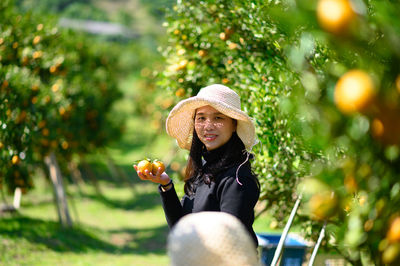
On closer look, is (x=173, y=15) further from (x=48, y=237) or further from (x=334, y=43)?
(x=48, y=237)

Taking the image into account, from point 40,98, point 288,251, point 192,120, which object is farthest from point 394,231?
point 40,98

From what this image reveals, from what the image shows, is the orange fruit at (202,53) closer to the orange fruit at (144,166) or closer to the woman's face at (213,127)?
the woman's face at (213,127)

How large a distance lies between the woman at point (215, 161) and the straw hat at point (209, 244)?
573 millimetres

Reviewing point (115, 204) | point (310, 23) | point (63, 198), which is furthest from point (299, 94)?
point (115, 204)

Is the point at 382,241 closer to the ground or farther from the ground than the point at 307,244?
farther from the ground

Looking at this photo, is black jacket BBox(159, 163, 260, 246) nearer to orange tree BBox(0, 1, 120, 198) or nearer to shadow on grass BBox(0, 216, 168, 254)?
orange tree BBox(0, 1, 120, 198)

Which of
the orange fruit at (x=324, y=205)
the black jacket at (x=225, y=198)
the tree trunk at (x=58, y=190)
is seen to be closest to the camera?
the orange fruit at (x=324, y=205)

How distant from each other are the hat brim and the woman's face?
1.6 inches

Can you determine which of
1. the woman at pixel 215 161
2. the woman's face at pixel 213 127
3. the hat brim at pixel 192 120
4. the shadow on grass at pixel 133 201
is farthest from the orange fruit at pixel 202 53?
the shadow on grass at pixel 133 201

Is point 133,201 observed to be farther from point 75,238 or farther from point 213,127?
point 213,127

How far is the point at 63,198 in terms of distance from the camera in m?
9.43

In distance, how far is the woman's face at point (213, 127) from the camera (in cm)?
225

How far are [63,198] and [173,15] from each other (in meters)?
6.20

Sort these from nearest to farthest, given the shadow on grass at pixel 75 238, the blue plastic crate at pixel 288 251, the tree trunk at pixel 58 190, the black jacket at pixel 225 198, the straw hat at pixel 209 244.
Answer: the straw hat at pixel 209 244
the black jacket at pixel 225 198
the blue plastic crate at pixel 288 251
the shadow on grass at pixel 75 238
the tree trunk at pixel 58 190
